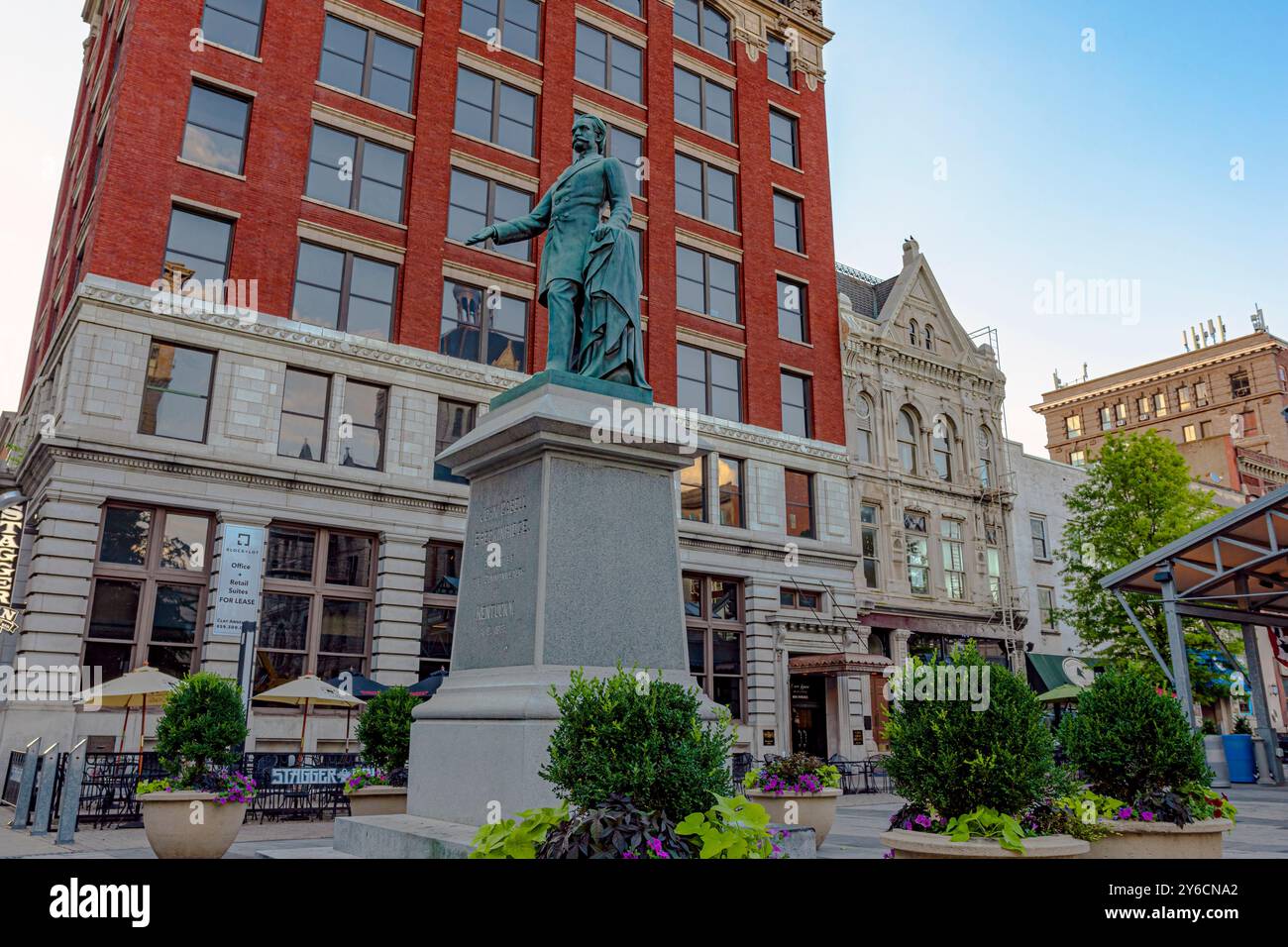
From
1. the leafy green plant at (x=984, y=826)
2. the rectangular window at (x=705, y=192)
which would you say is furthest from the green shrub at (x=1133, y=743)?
the rectangular window at (x=705, y=192)

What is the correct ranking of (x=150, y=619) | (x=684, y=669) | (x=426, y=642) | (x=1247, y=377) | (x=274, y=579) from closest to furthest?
(x=684, y=669)
(x=150, y=619)
(x=274, y=579)
(x=426, y=642)
(x=1247, y=377)

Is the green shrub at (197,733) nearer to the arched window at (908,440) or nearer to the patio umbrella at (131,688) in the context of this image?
the patio umbrella at (131,688)

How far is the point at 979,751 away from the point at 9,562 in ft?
76.0

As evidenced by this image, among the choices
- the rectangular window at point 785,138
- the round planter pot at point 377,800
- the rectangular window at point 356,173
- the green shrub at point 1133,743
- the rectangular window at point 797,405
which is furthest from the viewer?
the rectangular window at point 785,138

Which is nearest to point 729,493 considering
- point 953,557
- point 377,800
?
point 953,557

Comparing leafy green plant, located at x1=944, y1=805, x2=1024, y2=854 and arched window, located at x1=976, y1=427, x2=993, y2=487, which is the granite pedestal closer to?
leafy green plant, located at x1=944, y1=805, x2=1024, y2=854

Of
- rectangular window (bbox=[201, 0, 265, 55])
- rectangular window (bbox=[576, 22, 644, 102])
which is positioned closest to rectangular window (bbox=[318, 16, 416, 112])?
rectangular window (bbox=[201, 0, 265, 55])

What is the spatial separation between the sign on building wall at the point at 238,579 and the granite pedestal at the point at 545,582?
52.2 feet

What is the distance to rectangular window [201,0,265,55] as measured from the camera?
26.5 metres

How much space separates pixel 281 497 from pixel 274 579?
7.05ft

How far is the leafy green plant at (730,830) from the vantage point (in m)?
4.43
